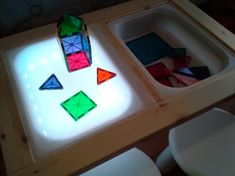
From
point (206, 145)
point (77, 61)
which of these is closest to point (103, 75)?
point (77, 61)

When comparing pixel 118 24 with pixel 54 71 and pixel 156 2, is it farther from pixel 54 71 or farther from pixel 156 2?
pixel 54 71

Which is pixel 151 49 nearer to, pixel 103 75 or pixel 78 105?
pixel 103 75

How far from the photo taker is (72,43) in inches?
31.5

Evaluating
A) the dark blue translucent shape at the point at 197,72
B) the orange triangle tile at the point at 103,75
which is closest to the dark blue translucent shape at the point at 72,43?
the orange triangle tile at the point at 103,75

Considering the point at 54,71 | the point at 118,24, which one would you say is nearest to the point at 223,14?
the point at 118,24

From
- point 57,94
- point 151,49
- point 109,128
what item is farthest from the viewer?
point 151,49

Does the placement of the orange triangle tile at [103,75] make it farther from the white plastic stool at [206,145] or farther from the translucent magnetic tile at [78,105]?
the white plastic stool at [206,145]

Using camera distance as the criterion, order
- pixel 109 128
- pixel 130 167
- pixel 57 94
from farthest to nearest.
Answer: pixel 130 167 < pixel 57 94 < pixel 109 128

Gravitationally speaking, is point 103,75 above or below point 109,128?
above

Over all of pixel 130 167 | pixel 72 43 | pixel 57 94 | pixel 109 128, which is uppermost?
pixel 72 43

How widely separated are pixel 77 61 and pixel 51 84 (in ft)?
0.38

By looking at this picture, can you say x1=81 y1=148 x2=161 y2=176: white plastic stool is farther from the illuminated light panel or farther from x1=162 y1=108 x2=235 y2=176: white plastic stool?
the illuminated light panel

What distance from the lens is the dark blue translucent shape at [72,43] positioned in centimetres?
79

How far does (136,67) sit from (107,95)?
133 mm
